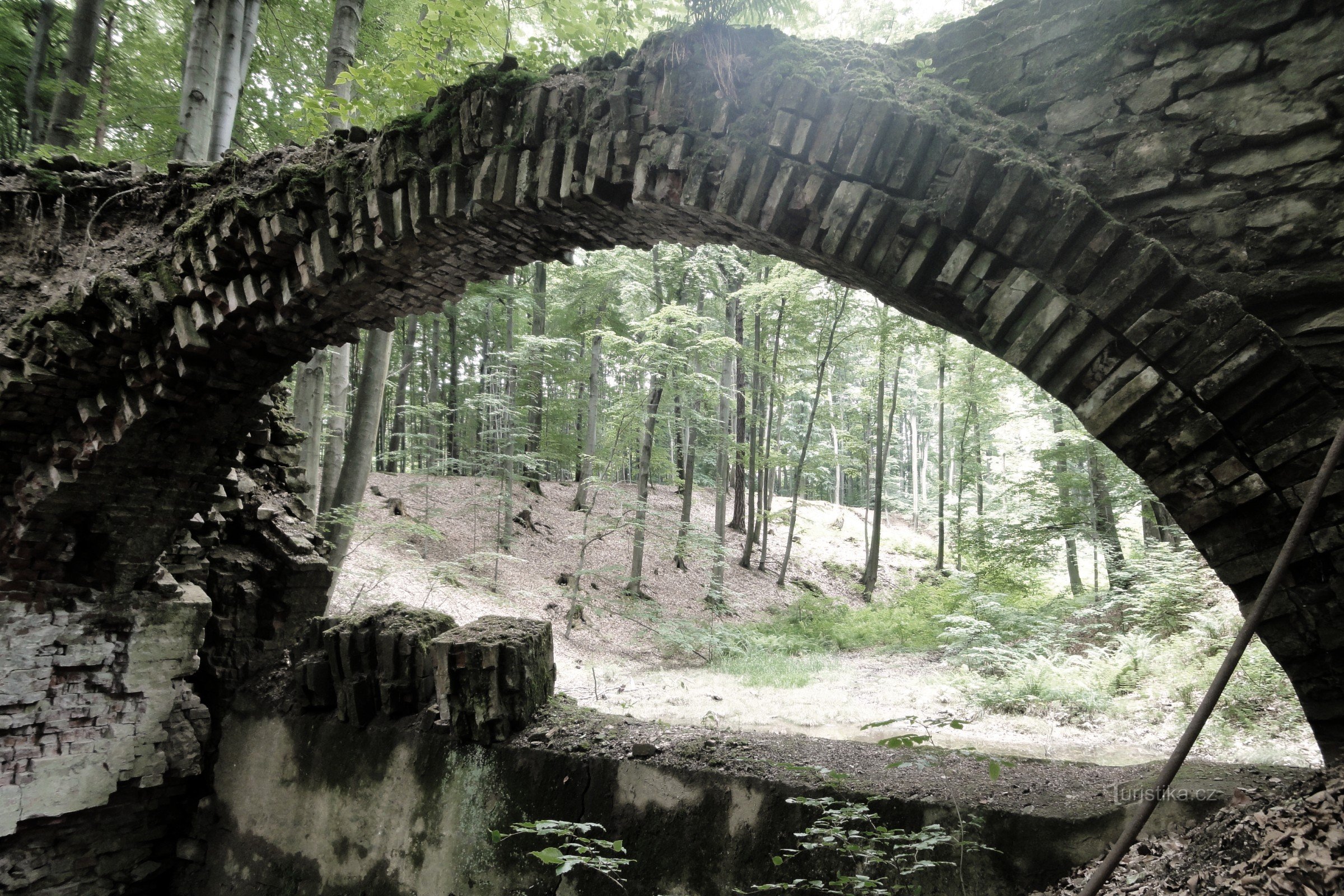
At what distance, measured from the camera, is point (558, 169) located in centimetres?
289

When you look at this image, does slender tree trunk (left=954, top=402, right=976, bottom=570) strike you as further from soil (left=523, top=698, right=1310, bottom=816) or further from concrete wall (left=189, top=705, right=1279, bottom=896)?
concrete wall (left=189, top=705, right=1279, bottom=896)

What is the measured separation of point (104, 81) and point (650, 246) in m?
8.40

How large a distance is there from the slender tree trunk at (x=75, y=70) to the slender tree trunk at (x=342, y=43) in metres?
2.11

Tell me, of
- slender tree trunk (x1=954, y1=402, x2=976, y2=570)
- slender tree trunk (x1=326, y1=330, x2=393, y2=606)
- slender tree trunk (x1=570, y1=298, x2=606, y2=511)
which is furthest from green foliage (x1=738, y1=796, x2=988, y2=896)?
slender tree trunk (x1=954, y1=402, x2=976, y2=570)

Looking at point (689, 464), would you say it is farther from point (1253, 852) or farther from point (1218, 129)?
point (1253, 852)

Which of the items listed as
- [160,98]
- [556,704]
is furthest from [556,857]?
[160,98]

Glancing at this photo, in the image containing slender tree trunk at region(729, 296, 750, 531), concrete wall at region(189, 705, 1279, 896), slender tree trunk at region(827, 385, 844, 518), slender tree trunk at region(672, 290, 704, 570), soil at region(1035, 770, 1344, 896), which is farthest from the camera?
slender tree trunk at region(827, 385, 844, 518)

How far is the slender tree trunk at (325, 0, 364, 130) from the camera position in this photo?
6.85m

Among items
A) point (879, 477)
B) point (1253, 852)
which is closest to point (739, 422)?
point (879, 477)

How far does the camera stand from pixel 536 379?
51.8 feet

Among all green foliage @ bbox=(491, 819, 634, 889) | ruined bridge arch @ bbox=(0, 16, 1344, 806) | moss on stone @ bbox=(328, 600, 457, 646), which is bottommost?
green foliage @ bbox=(491, 819, 634, 889)

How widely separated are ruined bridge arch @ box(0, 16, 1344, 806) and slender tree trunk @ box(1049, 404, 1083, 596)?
30.0ft

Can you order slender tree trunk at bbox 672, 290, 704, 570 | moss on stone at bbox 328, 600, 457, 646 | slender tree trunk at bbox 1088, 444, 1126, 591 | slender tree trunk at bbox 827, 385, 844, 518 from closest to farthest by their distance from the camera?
moss on stone at bbox 328, 600, 457, 646 → slender tree trunk at bbox 1088, 444, 1126, 591 → slender tree trunk at bbox 672, 290, 704, 570 → slender tree trunk at bbox 827, 385, 844, 518

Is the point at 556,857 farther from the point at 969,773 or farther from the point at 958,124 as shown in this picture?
the point at 958,124
